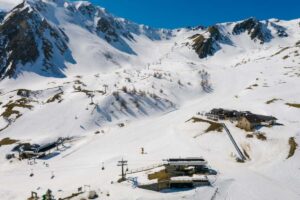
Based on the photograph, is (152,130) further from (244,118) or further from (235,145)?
(235,145)

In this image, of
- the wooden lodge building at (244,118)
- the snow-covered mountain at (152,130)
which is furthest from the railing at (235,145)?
the wooden lodge building at (244,118)

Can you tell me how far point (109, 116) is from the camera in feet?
386

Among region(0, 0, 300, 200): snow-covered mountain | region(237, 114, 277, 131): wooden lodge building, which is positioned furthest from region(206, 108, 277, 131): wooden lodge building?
region(0, 0, 300, 200): snow-covered mountain

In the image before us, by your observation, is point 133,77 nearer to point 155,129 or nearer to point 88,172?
point 155,129

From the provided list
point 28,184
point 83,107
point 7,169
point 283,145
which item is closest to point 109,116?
point 83,107

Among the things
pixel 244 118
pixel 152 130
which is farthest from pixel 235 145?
pixel 152 130

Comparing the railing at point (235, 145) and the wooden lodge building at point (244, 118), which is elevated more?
the wooden lodge building at point (244, 118)

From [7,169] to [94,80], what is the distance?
3516 inches

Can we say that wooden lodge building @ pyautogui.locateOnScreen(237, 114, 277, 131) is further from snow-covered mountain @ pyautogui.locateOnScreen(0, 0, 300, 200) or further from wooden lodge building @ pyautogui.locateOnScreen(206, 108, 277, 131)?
snow-covered mountain @ pyautogui.locateOnScreen(0, 0, 300, 200)

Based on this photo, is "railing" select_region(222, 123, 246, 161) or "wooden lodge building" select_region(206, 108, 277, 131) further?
"wooden lodge building" select_region(206, 108, 277, 131)

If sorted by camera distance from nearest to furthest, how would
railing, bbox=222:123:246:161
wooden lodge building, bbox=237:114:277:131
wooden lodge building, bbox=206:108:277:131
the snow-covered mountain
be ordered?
the snow-covered mountain
railing, bbox=222:123:246:161
wooden lodge building, bbox=237:114:277:131
wooden lodge building, bbox=206:108:277:131

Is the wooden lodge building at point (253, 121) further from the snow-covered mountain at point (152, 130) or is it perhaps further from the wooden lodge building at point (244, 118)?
the snow-covered mountain at point (152, 130)

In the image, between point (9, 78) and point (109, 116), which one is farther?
point (9, 78)

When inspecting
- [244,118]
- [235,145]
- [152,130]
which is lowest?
[235,145]
